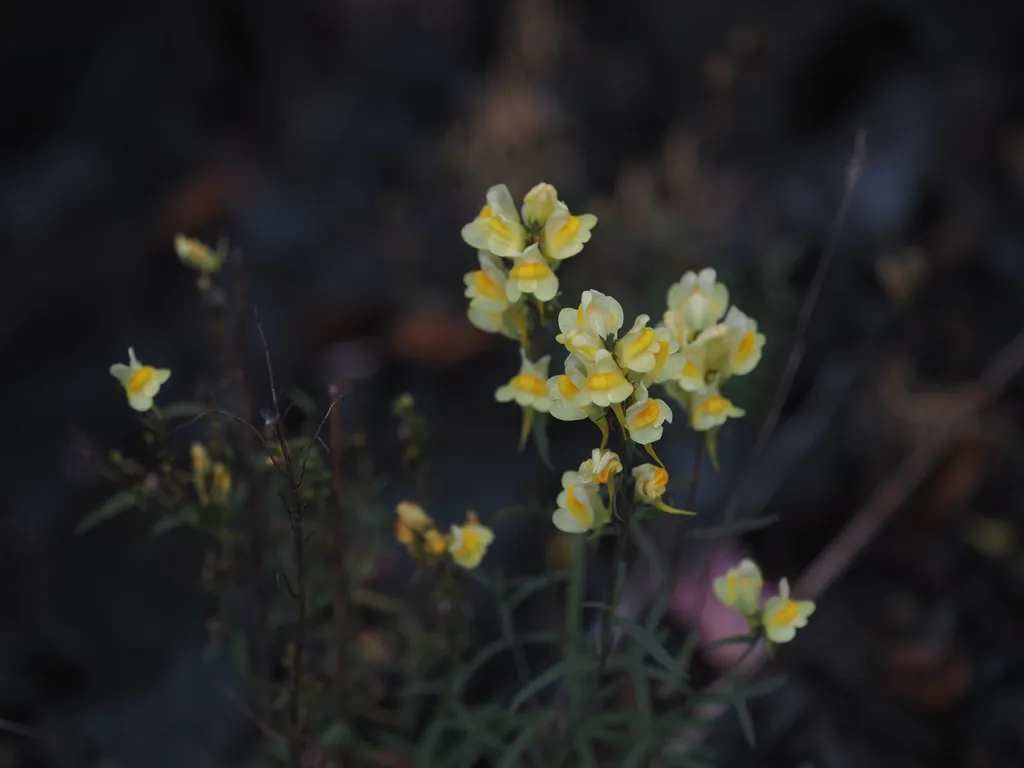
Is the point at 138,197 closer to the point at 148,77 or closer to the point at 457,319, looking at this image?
the point at 148,77

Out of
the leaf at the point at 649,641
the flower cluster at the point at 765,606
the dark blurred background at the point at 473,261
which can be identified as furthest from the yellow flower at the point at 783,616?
the dark blurred background at the point at 473,261

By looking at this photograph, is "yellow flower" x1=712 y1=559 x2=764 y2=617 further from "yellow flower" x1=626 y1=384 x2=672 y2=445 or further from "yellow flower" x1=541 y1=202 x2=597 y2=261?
"yellow flower" x1=541 y1=202 x2=597 y2=261

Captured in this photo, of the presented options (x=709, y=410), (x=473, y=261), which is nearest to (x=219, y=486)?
(x=709, y=410)

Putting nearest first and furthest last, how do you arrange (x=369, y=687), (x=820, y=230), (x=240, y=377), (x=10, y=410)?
(x=240, y=377)
(x=369, y=687)
(x=10, y=410)
(x=820, y=230)

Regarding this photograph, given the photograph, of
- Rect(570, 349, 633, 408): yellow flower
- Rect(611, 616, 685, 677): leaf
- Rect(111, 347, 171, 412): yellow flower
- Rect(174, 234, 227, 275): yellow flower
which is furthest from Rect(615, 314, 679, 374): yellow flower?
Rect(174, 234, 227, 275): yellow flower

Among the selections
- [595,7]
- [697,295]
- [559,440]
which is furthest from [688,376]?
[595,7]

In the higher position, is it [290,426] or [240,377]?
[290,426]
